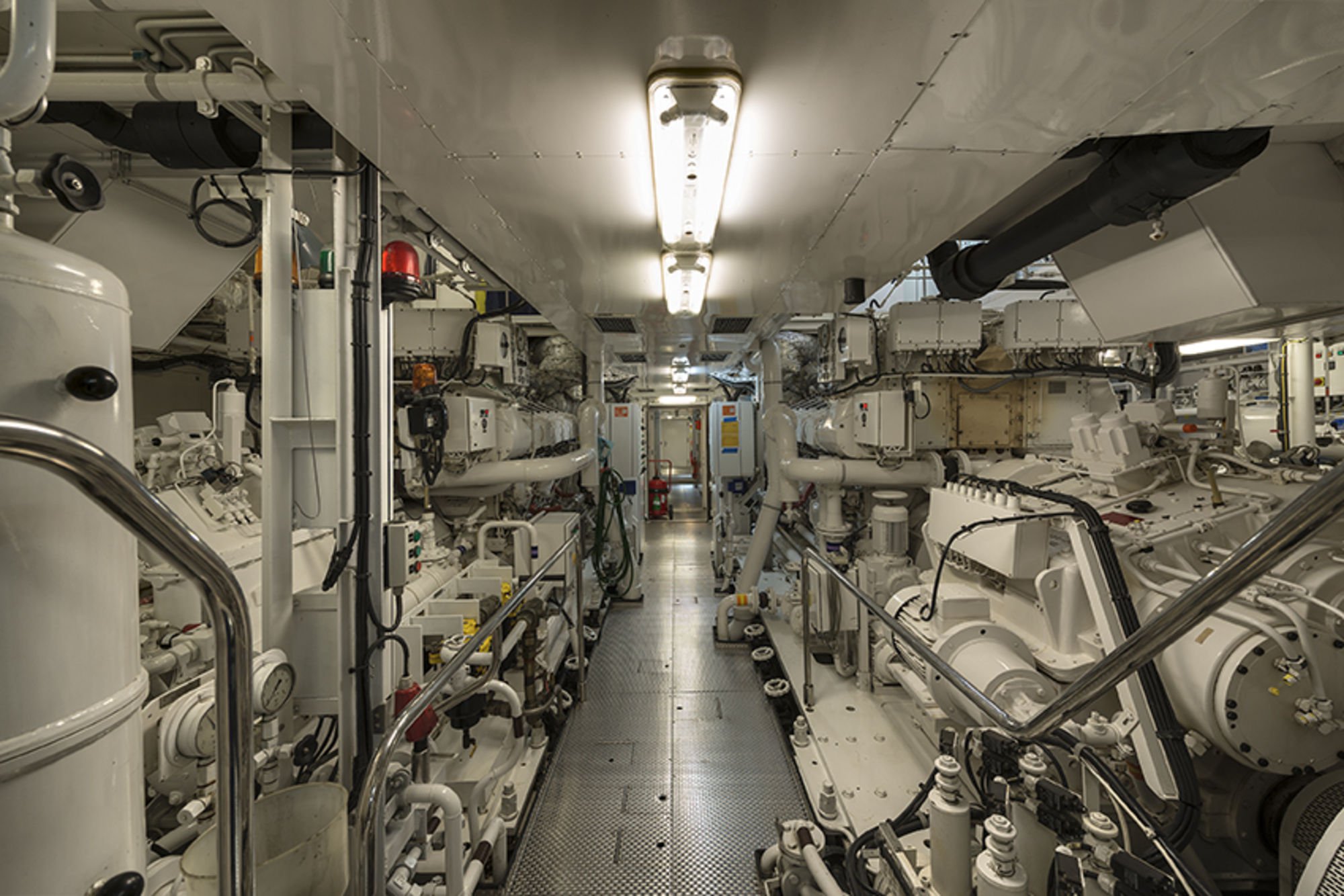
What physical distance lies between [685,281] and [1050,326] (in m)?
3.35

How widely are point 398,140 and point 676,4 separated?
112 centimetres

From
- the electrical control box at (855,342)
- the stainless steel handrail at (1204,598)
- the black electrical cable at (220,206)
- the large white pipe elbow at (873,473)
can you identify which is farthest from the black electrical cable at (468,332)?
the stainless steel handrail at (1204,598)

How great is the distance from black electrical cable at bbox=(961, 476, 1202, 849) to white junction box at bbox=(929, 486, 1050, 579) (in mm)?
331

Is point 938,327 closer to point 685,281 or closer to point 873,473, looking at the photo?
point 873,473

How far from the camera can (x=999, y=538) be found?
9.95 feet

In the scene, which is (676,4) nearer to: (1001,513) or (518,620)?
(1001,513)

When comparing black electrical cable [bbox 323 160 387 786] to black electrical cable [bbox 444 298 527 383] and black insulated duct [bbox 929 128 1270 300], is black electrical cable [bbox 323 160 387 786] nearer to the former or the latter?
black electrical cable [bbox 444 298 527 383]

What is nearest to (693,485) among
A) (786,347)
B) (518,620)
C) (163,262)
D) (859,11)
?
(786,347)

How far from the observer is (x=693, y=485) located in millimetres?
17297

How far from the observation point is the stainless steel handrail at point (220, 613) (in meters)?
0.80

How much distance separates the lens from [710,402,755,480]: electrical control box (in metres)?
7.21

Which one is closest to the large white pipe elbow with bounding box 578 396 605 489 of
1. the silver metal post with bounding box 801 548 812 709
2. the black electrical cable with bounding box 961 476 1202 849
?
the silver metal post with bounding box 801 548 812 709

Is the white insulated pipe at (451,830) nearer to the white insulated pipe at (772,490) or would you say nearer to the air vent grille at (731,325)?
the white insulated pipe at (772,490)

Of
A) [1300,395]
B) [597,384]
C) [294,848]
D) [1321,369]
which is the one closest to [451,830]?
[294,848]
